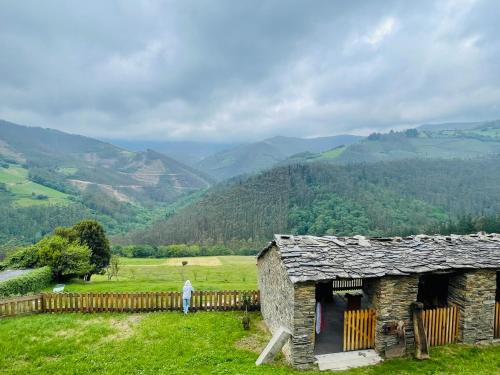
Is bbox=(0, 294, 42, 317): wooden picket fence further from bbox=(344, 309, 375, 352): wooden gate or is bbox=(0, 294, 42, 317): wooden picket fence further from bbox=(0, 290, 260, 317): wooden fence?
bbox=(344, 309, 375, 352): wooden gate

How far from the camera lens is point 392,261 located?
12898 mm

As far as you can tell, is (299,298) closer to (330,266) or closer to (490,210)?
(330,266)

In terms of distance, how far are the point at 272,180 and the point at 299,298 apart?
163089 mm

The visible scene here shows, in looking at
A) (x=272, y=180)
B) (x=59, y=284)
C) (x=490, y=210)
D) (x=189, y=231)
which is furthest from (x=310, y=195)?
(x=59, y=284)

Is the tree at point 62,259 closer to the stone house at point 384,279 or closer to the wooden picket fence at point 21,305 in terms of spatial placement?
the wooden picket fence at point 21,305

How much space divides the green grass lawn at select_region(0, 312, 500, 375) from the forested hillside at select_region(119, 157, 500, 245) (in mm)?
112813

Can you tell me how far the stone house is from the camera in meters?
11.7

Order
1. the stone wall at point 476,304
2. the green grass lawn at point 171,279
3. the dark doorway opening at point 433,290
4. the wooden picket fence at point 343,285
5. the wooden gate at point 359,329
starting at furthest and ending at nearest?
1. the green grass lawn at point 171,279
2. the wooden picket fence at point 343,285
3. the dark doorway opening at point 433,290
4. the stone wall at point 476,304
5. the wooden gate at point 359,329

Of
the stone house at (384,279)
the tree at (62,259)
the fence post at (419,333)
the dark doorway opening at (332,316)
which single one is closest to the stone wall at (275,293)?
the stone house at (384,279)

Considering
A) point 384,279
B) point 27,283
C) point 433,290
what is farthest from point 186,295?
point 27,283

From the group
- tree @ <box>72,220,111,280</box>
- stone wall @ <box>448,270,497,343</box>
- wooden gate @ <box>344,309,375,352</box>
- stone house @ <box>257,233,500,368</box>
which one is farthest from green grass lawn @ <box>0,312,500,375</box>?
tree @ <box>72,220,111,280</box>

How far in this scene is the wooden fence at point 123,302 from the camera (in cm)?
1798

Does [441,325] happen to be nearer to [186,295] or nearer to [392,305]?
[392,305]

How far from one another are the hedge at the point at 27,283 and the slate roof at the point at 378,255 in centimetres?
1751
